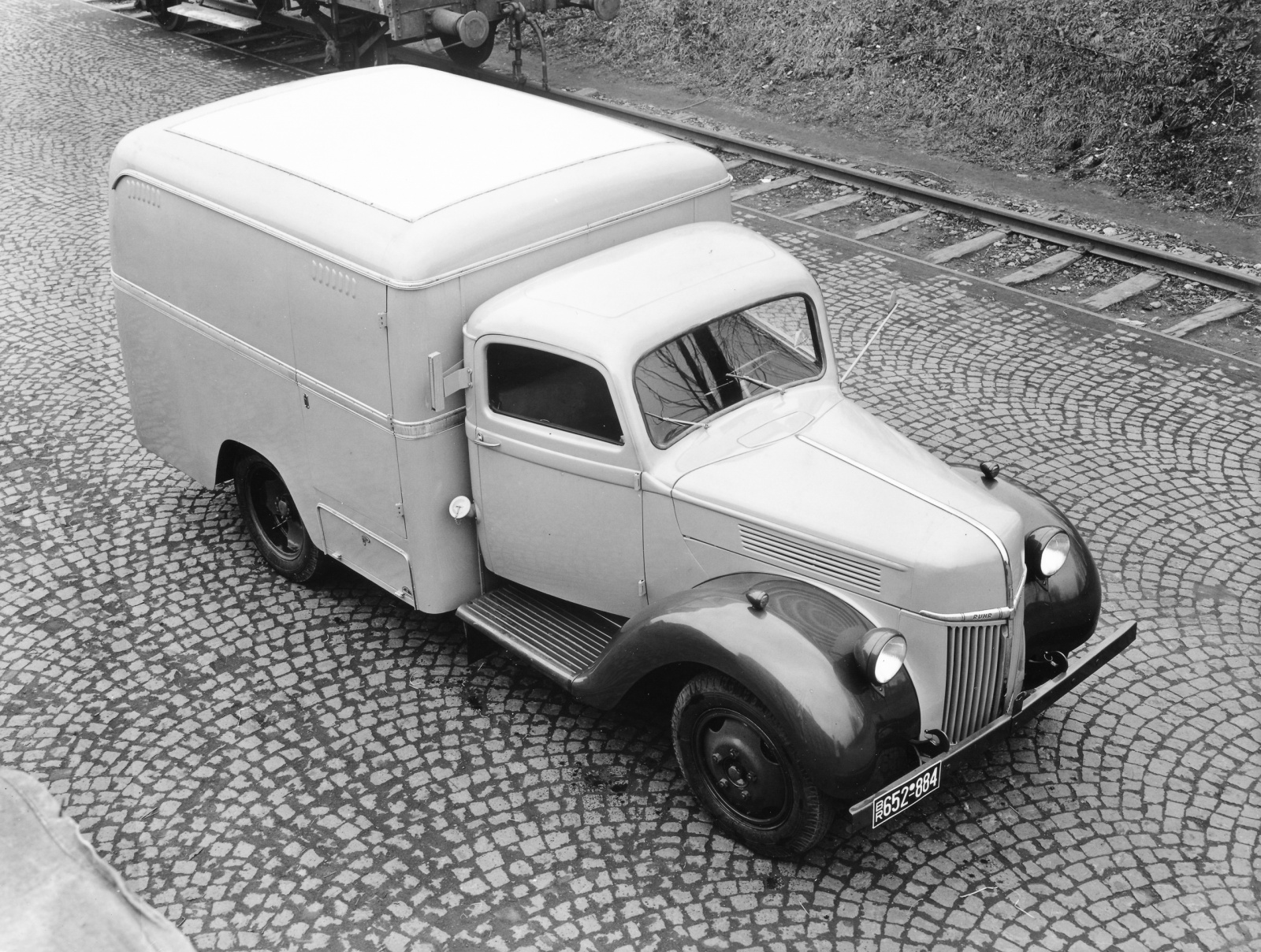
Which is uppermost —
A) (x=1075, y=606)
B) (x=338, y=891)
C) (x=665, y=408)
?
(x=665, y=408)

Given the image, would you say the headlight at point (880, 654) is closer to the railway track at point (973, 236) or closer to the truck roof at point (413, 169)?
the truck roof at point (413, 169)

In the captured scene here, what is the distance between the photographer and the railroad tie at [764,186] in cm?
1145

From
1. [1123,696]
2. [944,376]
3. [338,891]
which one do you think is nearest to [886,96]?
[944,376]

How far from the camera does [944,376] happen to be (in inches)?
337

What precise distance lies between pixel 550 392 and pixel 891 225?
6.41m

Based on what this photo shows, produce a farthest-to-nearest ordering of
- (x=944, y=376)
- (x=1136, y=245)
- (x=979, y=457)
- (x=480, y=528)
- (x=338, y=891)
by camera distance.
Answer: (x=1136, y=245) < (x=944, y=376) < (x=979, y=457) < (x=480, y=528) < (x=338, y=891)

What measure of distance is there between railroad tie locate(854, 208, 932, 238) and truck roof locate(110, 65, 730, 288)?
4.57 metres

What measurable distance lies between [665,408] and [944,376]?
4.00 metres

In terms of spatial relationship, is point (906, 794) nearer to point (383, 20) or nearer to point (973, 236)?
point (973, 236)

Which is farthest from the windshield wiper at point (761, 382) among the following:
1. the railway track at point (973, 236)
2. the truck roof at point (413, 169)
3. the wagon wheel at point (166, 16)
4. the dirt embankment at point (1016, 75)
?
the wagon wheel at point (166, 16)

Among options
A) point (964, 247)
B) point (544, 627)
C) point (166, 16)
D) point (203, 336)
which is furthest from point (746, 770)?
point (166, 16)

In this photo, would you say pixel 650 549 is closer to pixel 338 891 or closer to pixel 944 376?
pixel 338 891

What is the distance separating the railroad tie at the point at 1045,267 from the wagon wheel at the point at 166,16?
12.2 meters

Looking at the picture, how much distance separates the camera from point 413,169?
5.75 metres
